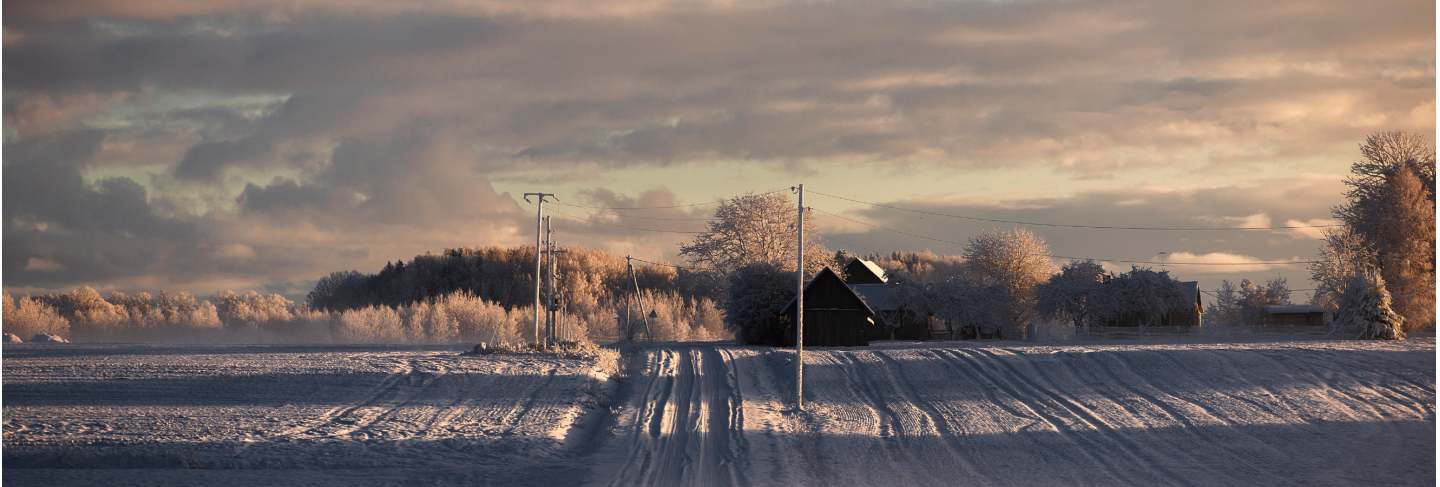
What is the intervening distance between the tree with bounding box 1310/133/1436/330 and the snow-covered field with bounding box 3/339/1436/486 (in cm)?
2103

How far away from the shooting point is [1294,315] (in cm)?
8875

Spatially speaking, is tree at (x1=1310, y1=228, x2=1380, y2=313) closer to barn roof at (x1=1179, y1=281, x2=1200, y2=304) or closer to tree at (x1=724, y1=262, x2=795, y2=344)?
barn roof at (x1=1179, y1=281, x2=1200, y2=304)

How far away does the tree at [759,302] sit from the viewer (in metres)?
65.7

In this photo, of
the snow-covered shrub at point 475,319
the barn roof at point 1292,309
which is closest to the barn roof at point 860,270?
the snow-covered shrub at point 475,319

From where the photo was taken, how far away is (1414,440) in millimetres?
28438

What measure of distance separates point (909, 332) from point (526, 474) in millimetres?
56177

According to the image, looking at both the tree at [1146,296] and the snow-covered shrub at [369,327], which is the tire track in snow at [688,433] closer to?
the tree at [1146,296]

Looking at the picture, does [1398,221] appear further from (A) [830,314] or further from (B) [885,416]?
(B) [885,416]

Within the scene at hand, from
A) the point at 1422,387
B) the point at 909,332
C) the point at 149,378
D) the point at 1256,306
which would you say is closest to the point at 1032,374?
the point at 1422,387

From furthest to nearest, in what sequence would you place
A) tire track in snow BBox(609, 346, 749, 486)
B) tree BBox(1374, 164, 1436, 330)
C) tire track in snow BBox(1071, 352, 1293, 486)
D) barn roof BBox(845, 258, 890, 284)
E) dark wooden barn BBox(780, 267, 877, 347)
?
barn roof BBox(845, 258, 890, 284)
tree BBox(1374, 164, 1436, 330)
dark wooden barn BBox(780, 267, 877, 347)
tire track in snow BBox(1071, 352, 1293, 486)
tire track in snow BBox(609, 346, 749, 486)

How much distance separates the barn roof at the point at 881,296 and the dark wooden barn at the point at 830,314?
13354 mm

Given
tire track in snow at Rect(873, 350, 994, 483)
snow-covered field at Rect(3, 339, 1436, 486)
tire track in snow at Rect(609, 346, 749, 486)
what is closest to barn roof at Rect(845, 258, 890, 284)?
tire track in snow at Rect(873, 350, 994, 483)

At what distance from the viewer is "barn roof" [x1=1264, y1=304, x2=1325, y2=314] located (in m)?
90.1

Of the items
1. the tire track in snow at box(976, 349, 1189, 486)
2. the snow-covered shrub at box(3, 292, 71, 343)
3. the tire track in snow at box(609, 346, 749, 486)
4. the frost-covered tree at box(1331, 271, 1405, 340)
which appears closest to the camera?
the tire track in snow at box(609, 346, 749, 486)
